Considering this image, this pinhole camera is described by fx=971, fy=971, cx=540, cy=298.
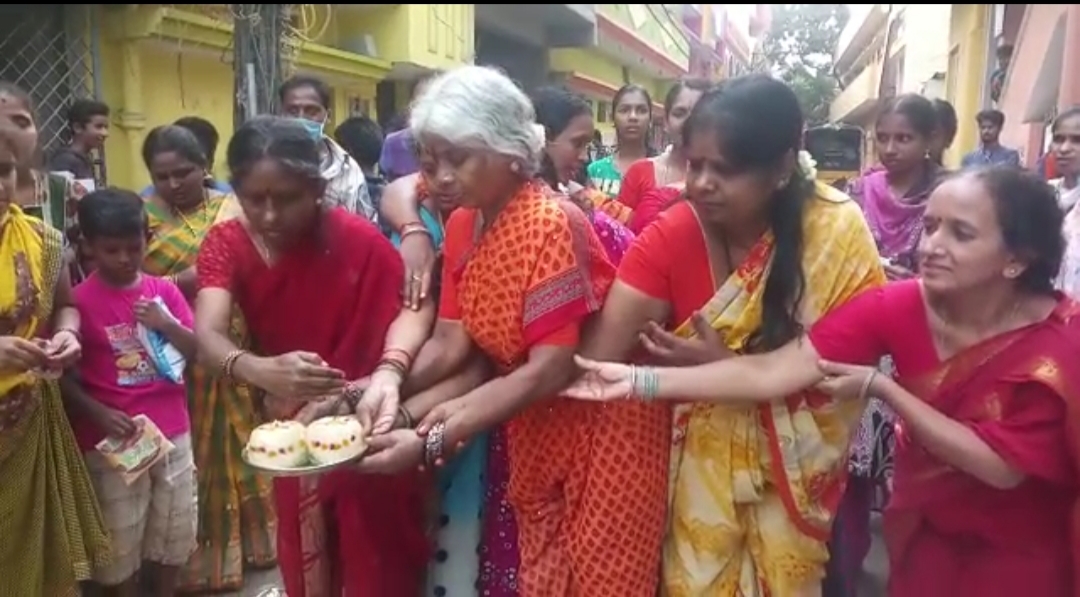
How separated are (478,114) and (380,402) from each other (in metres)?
0.67

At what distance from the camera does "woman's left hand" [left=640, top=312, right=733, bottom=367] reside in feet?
6.28

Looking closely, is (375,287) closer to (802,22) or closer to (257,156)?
(257,156)

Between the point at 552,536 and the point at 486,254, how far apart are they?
2.14 ft

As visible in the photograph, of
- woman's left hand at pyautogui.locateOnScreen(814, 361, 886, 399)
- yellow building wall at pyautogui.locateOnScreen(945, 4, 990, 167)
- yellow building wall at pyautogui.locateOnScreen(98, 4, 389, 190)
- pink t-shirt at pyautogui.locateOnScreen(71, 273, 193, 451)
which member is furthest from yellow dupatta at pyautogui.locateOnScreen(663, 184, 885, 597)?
yellow building wall at pyautogui.locateOnScreen(945, 4, 990, 167)

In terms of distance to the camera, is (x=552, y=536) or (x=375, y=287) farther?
(x=375, y=287)

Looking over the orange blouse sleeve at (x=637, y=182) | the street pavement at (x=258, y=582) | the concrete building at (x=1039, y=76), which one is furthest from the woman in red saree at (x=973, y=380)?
the concrete building at (x=1039, y=76)

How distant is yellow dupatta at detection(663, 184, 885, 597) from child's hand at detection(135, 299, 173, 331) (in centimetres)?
158

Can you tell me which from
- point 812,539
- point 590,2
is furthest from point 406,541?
point 590,2

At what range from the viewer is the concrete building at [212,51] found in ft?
18.8

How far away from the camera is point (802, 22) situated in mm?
42781

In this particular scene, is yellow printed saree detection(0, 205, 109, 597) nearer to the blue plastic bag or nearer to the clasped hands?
the blue plastic bag

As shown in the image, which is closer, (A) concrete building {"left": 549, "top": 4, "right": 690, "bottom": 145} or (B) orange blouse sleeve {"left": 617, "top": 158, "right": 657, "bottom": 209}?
(B) orange blouse sleeve {"left": 617, "top": 158, "right": 657, "bottom": 209}

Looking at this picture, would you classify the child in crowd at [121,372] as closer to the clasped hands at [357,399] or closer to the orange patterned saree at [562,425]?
the clasped hands at [357,399]

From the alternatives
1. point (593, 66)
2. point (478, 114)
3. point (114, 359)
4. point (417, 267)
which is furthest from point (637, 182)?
point (593, 66)
